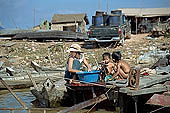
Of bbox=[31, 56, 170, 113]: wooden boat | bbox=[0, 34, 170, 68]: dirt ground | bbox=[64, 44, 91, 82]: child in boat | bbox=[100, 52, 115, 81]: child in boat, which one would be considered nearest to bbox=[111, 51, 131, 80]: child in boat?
bbox=[100, 52, 115, 81]: child in boat

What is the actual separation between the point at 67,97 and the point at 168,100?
341 centimetres

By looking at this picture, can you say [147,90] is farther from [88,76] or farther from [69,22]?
[69,22]

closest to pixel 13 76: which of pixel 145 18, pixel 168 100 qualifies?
pixel 168 100

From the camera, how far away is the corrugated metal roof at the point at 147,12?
103 feet

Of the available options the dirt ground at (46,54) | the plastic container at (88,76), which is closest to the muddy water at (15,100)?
the plastic container at (88,76)

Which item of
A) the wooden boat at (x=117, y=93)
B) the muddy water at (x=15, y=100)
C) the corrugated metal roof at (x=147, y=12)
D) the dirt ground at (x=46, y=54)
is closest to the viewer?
the wooden boat at (x=117, y=93)

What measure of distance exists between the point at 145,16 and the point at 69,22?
28.1 feet

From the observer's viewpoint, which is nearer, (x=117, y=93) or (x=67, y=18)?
(x=117, y=93)

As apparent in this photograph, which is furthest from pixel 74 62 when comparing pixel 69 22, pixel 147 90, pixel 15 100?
pixel 69 22

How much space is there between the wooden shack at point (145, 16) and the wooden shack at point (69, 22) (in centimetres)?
530

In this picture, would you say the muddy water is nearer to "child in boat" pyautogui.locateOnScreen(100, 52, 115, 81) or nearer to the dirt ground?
"child in boat" pyautogui.locateOnScreen(100, 52, 115, 81)

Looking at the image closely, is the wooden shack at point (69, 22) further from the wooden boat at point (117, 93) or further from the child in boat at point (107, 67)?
the child in boat at point (107, 67)

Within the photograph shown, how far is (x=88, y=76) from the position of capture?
7633 mm

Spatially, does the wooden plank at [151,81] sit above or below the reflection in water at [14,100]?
above
